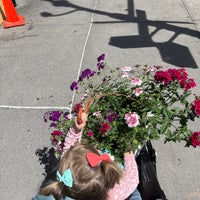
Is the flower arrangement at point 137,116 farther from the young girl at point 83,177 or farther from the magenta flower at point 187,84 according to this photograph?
the young girl at point 83,177

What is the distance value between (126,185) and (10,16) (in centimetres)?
455

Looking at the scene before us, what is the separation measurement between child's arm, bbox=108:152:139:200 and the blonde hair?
18cm

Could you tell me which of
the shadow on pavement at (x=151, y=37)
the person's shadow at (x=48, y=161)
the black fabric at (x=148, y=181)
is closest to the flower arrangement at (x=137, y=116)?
the black fabric at (x=148, y=181)

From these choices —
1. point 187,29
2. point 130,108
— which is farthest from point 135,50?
point 130,108

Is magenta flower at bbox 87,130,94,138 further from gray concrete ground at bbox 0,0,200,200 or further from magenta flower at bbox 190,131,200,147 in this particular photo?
gray concrete ground at bbox 0,0,200,200

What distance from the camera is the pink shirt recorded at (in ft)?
6.03

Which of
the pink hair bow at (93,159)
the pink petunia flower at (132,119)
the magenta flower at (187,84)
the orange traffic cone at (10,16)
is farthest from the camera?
the orange traffic cone at (10,16)

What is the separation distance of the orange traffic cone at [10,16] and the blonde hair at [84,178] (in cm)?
442

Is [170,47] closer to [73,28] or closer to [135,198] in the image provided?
[73,28]

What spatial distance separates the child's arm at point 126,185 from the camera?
183 cm

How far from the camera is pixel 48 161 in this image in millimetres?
3018

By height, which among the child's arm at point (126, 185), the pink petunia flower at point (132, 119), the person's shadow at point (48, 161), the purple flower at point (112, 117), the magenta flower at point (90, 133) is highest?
the pink petunia flower at point (132, 119)

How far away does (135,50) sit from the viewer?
4562 millimetres

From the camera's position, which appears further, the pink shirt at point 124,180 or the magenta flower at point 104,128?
the magenta flower at point 104,128
